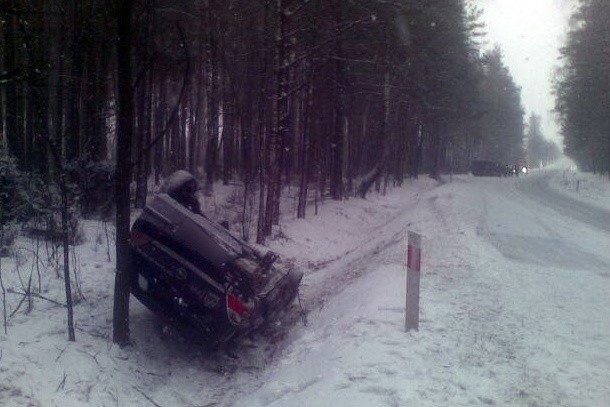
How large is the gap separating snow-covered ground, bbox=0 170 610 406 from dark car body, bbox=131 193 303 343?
655 mm

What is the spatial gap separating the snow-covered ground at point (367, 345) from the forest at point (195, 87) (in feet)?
3.12

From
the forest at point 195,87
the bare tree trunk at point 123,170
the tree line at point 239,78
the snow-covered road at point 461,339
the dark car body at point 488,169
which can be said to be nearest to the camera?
the snow-covered road at point 461,339

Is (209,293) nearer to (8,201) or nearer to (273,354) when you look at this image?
(273,354)

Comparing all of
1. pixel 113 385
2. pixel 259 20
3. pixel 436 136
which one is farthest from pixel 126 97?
pixel 436 136

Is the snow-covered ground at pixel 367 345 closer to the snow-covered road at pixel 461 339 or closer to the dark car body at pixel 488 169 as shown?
the snow-covered road at pixel 461 339

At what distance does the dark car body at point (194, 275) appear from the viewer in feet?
23.4

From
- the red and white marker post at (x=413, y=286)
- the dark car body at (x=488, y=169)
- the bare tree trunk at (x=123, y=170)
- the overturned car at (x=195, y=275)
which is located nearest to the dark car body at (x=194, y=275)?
the overturned car at (x=195, y=275)

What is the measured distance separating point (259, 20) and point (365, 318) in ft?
47.1

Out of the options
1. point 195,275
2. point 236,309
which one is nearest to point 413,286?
point 236,309

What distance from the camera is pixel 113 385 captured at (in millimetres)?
6305

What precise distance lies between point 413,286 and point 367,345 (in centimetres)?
84

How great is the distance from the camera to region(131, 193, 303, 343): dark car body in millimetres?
7117

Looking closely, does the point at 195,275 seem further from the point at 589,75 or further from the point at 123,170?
the point at 589,75

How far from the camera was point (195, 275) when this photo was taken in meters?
7.14
